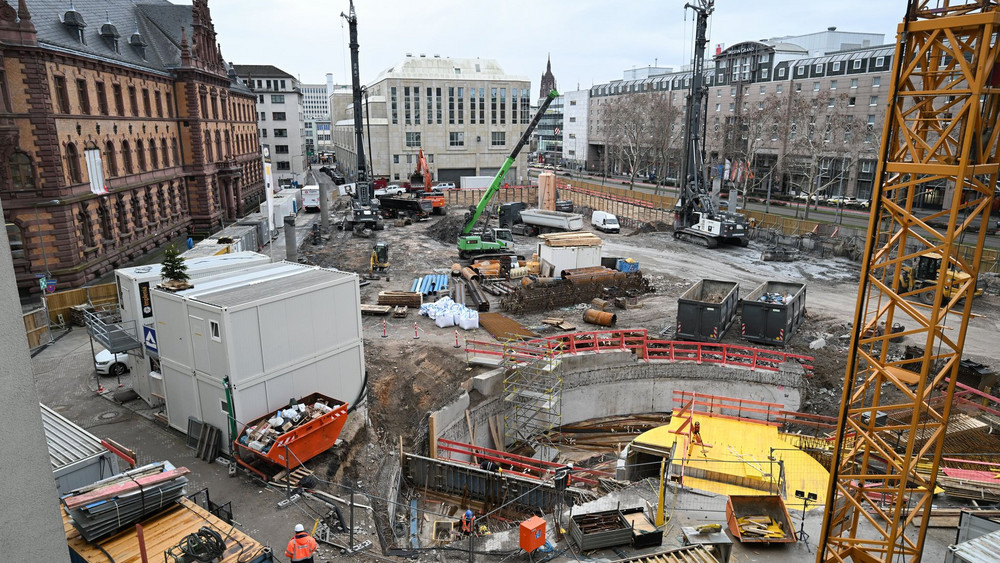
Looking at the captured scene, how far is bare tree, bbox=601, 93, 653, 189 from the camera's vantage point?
7256cm

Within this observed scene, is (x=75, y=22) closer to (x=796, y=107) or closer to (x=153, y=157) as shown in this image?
(x=153, y=157)

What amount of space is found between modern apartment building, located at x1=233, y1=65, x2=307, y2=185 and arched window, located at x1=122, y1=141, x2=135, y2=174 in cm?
4894

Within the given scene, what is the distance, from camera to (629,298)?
1156 inches

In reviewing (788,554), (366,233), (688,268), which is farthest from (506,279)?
(788,554)

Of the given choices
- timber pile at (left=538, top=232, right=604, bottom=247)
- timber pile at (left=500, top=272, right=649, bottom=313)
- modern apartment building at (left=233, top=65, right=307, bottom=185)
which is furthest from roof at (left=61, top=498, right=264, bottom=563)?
modern apartment building at (left=233, top=65, right=307, bottom=185)

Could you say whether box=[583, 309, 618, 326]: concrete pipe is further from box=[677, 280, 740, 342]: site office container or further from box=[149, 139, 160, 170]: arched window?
box=[149, 139, 160, 170]: arched window

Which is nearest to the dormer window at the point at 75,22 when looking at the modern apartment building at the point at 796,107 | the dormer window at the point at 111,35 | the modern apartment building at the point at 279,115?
the dormer window at the point at 111,35

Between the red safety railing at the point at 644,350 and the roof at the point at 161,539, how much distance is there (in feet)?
40.1

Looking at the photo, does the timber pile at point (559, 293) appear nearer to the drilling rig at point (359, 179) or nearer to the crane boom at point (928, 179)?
the crane boom at point (928, 179)

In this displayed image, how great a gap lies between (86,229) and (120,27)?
56.6ft

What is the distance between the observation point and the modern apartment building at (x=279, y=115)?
86812 mm

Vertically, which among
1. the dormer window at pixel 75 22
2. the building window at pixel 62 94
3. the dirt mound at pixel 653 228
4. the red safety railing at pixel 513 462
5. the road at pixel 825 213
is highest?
the dormer window at pixel 75 22

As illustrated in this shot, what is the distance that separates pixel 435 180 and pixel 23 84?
5177 cm

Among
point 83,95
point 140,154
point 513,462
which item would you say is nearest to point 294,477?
point 513,462
